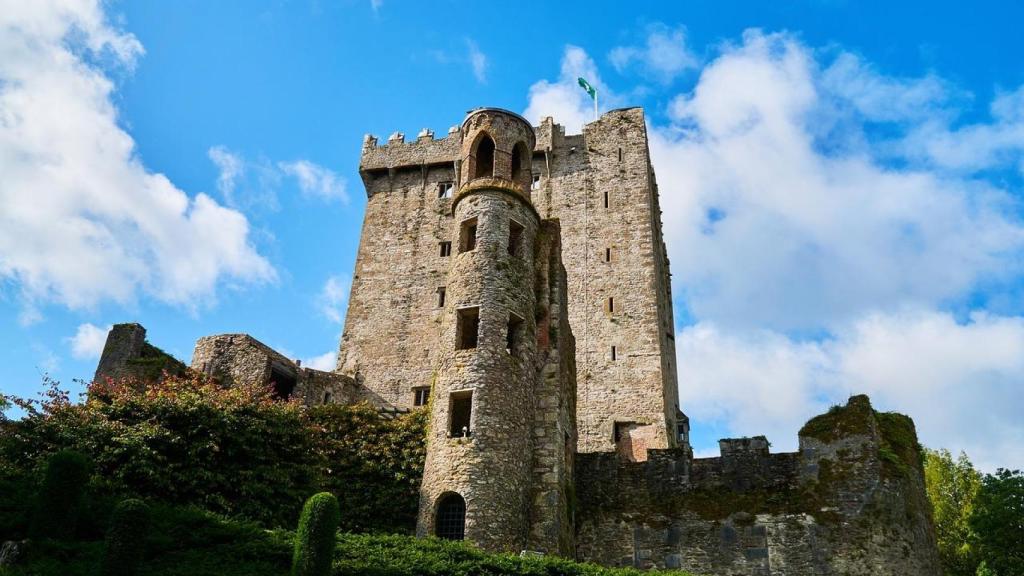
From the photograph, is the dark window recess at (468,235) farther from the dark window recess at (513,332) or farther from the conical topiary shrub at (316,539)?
the conical topiary shrub at (316,539)

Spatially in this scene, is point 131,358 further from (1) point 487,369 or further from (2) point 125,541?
(2) point 125,541

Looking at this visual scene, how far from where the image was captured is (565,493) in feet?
70.8

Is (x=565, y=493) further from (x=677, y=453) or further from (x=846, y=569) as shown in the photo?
(x=846, y=569)

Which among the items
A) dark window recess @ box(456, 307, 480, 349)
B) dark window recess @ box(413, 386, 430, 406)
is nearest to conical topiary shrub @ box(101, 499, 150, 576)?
dark window recess @ box(456, 307, 480, 349)

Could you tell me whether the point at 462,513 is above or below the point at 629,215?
below

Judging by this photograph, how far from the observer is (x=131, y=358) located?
93.9ft

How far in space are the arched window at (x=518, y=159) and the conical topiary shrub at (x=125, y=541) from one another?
1568cm

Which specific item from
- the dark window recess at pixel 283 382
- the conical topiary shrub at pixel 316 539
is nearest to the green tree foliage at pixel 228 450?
the conical topiary shrub at pixel 316 539

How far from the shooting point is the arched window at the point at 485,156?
85.8ft

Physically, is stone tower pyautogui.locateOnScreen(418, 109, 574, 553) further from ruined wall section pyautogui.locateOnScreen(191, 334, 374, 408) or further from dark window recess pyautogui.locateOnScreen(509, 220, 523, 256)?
ruined wall section pyautogui.locateOnScreen(191, 334, 374, 408)

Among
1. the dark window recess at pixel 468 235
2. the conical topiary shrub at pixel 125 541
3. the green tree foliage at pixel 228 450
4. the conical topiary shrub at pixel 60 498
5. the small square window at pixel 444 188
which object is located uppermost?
the small square window at pixel 444 188

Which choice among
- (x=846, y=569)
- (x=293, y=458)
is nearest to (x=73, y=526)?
(x=293, y=458)

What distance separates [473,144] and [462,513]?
39.4ft

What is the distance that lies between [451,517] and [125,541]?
779 centimetres
